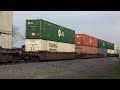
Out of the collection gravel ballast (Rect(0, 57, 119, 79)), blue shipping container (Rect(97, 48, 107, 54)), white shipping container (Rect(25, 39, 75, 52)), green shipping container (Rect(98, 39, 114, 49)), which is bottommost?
gravel ballast (Rect(0, 57, 119, 79))

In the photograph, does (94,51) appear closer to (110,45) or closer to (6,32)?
(110,45)

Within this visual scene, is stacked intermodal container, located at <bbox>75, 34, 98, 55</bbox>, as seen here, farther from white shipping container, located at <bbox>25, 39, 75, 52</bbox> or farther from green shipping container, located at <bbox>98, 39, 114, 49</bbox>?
white shipping container, located at <bbox>25, 39, 75, 52</bbox>

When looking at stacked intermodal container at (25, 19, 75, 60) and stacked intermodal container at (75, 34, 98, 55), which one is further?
stacked intermodal container at (75, 34, 98, 55)

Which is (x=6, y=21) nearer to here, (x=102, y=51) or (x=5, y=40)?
(x=5, y=40)

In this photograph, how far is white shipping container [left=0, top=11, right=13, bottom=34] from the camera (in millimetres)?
22500

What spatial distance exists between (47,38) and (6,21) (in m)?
11.5

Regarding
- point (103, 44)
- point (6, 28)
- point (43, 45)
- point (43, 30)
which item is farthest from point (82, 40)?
point (6, 28)

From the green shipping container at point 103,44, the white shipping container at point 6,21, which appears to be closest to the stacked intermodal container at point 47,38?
the white shipping container at point 6,21

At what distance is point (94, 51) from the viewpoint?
59.6 m

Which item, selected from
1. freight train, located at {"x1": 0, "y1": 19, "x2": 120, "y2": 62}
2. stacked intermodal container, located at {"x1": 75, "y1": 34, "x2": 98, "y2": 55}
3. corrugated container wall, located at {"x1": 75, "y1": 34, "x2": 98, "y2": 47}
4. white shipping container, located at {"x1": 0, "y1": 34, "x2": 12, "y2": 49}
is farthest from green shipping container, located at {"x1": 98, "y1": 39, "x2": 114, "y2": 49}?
white shipping container, located at {"x1": 0, "y1": 34, "x2": 12, "y2": 49}

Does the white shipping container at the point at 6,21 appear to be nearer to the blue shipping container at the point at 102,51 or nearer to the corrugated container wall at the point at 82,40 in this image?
the corrugated container wall at the point at 82,40

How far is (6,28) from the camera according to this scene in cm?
2309
